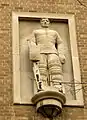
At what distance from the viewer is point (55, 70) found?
10.0 metres

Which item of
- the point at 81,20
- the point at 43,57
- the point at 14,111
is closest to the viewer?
the point at 14,111

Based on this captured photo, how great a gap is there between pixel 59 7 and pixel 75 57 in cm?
132

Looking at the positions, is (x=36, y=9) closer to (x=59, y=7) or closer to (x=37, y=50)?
(x=59, y=7)

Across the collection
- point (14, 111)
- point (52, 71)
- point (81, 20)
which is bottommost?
point (14, 111)

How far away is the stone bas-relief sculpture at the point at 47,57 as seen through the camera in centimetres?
989

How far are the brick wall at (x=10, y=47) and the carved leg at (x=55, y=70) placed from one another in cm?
45

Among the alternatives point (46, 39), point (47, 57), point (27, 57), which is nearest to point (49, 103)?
point (47, 57)

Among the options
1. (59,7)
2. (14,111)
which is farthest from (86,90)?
(59,7)

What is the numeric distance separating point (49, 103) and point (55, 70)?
831 millimetres

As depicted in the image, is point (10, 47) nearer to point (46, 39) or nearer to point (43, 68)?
point (46, 39)

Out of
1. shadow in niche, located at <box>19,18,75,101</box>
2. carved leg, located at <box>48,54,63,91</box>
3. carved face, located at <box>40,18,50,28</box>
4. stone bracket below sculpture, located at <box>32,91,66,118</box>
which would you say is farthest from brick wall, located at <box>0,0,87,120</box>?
carved leg, located at <box>48,54,63,91</box>

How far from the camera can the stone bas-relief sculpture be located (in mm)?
9891

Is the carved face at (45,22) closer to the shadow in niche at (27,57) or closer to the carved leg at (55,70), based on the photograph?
the shadow in niche at (27,57)

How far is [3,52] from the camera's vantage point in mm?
10320
